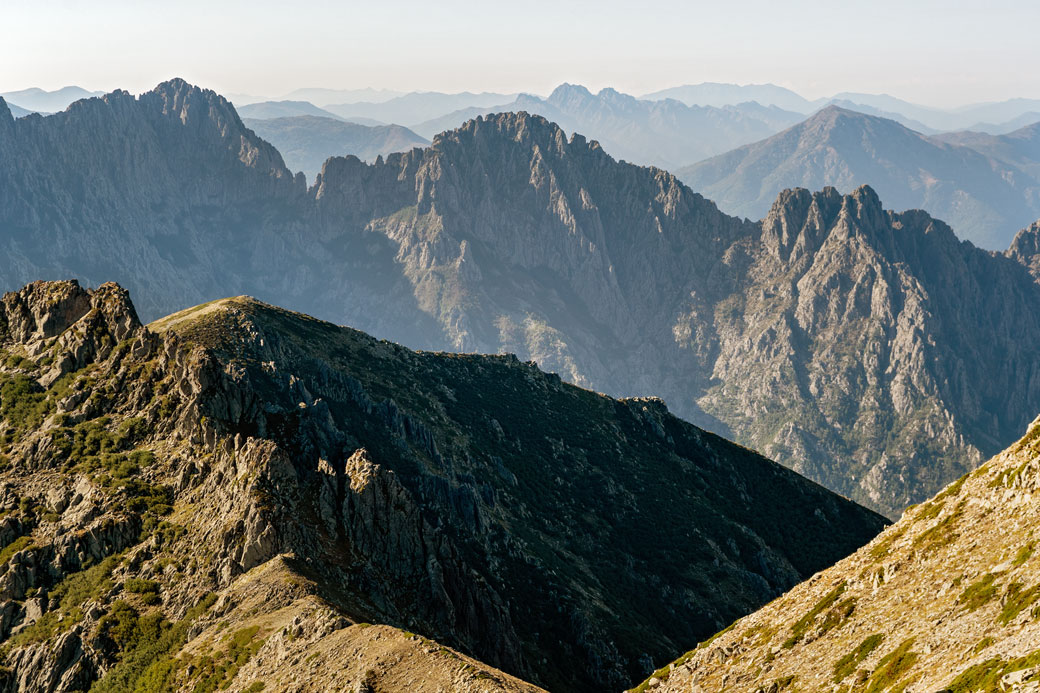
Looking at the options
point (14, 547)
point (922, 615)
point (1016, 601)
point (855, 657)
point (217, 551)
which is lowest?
point (855, 657)

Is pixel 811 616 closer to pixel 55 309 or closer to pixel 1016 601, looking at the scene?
pixel 1016 601

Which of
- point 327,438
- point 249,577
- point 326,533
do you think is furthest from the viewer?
point 327,438

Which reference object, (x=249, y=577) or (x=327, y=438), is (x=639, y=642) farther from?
(x=249, y=577)

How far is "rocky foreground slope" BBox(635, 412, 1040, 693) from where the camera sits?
57000mm

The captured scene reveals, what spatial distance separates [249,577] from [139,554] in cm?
1336

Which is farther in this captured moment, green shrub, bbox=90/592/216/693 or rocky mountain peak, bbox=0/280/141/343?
rocky mountain peak, bbox=0/280/141/343

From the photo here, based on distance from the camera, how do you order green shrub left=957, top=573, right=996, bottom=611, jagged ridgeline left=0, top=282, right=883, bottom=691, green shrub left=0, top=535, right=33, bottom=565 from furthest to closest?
green shrub left=0, top=535, right=33, bottom=565 < jagged ridgeline left=0, top=282, right=883, bottom=691 < green shrub left=957, top=573, right=996, bottom=611

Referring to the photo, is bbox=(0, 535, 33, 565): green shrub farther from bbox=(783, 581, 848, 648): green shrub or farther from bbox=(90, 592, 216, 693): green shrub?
bbox=(783, 581, 848, 648): green shrub

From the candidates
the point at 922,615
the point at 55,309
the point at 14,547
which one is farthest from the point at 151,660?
the point at 922,615

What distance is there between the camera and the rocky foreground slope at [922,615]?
57.0 m

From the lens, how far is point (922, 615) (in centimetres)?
6762

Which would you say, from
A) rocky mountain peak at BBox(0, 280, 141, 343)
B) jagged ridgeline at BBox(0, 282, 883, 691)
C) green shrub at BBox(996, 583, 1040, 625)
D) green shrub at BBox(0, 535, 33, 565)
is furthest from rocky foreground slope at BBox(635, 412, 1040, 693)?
rocky mountain peak at BBox(0, 280, 141, 343)

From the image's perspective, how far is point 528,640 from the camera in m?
129

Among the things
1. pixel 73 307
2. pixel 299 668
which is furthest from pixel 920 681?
pixel 73 307
